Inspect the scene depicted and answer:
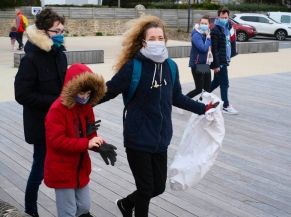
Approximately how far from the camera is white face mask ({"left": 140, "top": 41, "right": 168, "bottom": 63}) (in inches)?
146

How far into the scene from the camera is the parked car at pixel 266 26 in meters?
30.8

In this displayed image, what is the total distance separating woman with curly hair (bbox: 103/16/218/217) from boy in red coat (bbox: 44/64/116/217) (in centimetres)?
28

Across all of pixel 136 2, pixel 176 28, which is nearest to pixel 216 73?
pixel 176 28

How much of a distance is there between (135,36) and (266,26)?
92.9 ft

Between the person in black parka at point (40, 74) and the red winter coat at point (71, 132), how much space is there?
377 millimetres

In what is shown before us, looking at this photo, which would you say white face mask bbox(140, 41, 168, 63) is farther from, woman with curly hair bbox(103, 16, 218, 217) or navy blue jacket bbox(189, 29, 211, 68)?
navy blue jacket bbox(189, 29, 211, 68)

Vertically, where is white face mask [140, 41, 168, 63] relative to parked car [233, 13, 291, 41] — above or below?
above

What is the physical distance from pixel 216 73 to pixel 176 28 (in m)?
25.2

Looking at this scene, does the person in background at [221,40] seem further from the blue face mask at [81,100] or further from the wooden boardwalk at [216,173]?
the blue face mask at [81,100]

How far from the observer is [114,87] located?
381 centimetres

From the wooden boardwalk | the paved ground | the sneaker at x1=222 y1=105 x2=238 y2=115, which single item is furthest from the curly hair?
the paved ground

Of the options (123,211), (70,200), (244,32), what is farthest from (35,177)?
(244,32)

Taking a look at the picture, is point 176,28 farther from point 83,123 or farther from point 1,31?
point 83,123

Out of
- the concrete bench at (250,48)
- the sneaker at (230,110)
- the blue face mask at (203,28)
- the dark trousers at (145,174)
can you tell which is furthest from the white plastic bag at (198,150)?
the concrete bench at (250,48)
